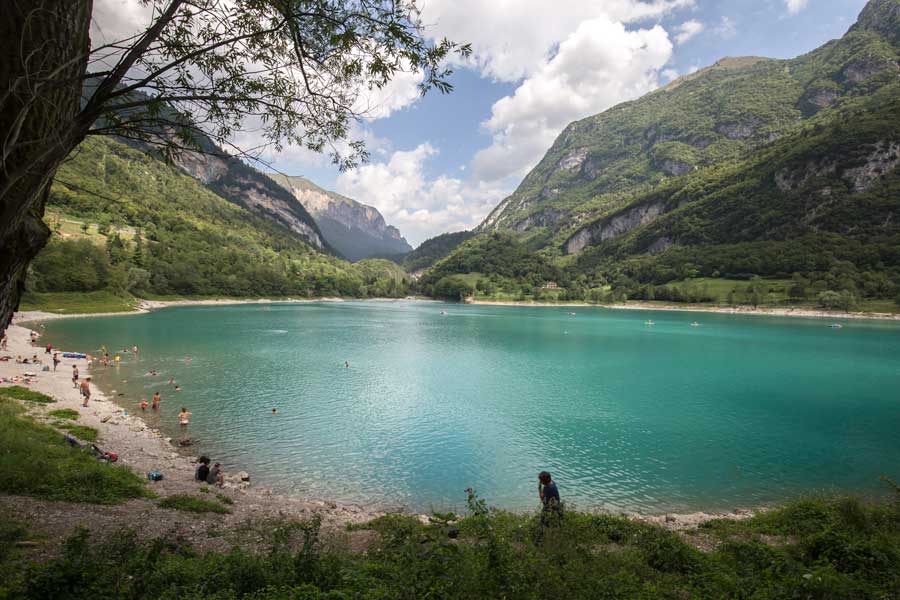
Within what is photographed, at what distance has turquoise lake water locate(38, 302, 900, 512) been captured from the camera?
1958 centimetres

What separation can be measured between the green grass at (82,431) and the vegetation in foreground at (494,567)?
13405 millimetres

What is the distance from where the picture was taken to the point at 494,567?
23.9ft

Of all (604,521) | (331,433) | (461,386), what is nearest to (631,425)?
(461,386)

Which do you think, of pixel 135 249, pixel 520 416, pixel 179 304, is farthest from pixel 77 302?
pixel 520 416

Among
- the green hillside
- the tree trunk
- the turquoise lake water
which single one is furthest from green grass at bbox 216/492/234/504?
the green hillside

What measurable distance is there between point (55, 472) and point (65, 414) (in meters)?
13.0

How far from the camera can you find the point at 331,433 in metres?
25.2

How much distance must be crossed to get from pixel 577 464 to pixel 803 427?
20113 millimetres

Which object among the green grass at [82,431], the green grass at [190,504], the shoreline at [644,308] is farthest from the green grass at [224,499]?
the shoreline at [644,308]

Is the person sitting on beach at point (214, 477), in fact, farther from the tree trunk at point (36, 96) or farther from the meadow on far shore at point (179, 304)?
the meadow on far shore at point (179, 304)

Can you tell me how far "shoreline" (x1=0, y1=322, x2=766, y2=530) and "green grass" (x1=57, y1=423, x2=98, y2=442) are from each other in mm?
358

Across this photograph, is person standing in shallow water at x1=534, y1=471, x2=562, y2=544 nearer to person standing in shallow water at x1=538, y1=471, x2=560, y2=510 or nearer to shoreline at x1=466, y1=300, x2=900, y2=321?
person standing in shallow water at x1=538, y1=471, x2=560, y2=510

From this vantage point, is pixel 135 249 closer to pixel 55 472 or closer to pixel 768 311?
pixel 55 472

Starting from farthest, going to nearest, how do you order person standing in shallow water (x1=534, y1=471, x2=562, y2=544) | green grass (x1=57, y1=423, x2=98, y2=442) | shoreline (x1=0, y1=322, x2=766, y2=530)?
1. green grass (x1=57, y1=423, x2=98, y2=442)
2. shoreline (x1=0, y1=322, x2=766, y2=530)
3. person standing in shallow water (x1=534, y1=471, x2=562, y2=544)
